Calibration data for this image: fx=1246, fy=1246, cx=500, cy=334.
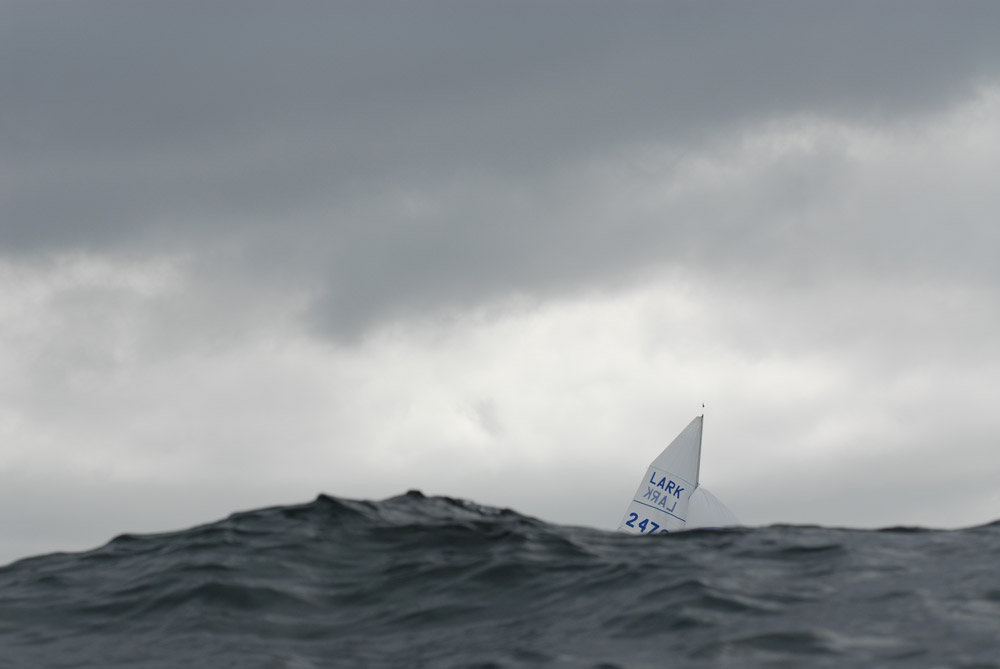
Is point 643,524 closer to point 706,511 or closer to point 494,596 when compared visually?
point 706,511

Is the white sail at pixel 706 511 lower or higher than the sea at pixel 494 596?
higher

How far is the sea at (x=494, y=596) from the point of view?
13.8 m

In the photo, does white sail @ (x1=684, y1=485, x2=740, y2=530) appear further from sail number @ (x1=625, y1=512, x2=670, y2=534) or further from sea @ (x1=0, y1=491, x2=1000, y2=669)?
sea @ (x1=0, y1=491, x2=1000, y2=669)

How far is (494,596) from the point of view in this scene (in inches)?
644

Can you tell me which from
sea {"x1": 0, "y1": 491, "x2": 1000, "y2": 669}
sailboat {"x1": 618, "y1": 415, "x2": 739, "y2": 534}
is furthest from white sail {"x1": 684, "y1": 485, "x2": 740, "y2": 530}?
sea {"x1": 0, "y1": 491, "x2": 1000, "y2": 669}

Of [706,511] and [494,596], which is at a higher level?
[706,511]

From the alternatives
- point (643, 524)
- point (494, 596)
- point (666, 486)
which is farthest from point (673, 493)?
point (494, 596)

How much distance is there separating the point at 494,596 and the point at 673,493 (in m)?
30.6

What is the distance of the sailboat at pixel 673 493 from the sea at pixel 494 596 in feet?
83.5

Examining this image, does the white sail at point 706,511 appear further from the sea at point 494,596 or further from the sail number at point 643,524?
the sea at point 494,596

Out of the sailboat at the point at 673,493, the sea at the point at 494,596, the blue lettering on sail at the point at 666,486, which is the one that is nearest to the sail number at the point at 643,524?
the sailboat at the point at 673,493

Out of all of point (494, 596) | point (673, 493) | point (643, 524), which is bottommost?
point (494, 596)

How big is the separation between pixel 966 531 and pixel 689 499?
2612cm

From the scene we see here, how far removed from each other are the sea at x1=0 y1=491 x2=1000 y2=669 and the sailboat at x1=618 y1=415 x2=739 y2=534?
25.4 meters
